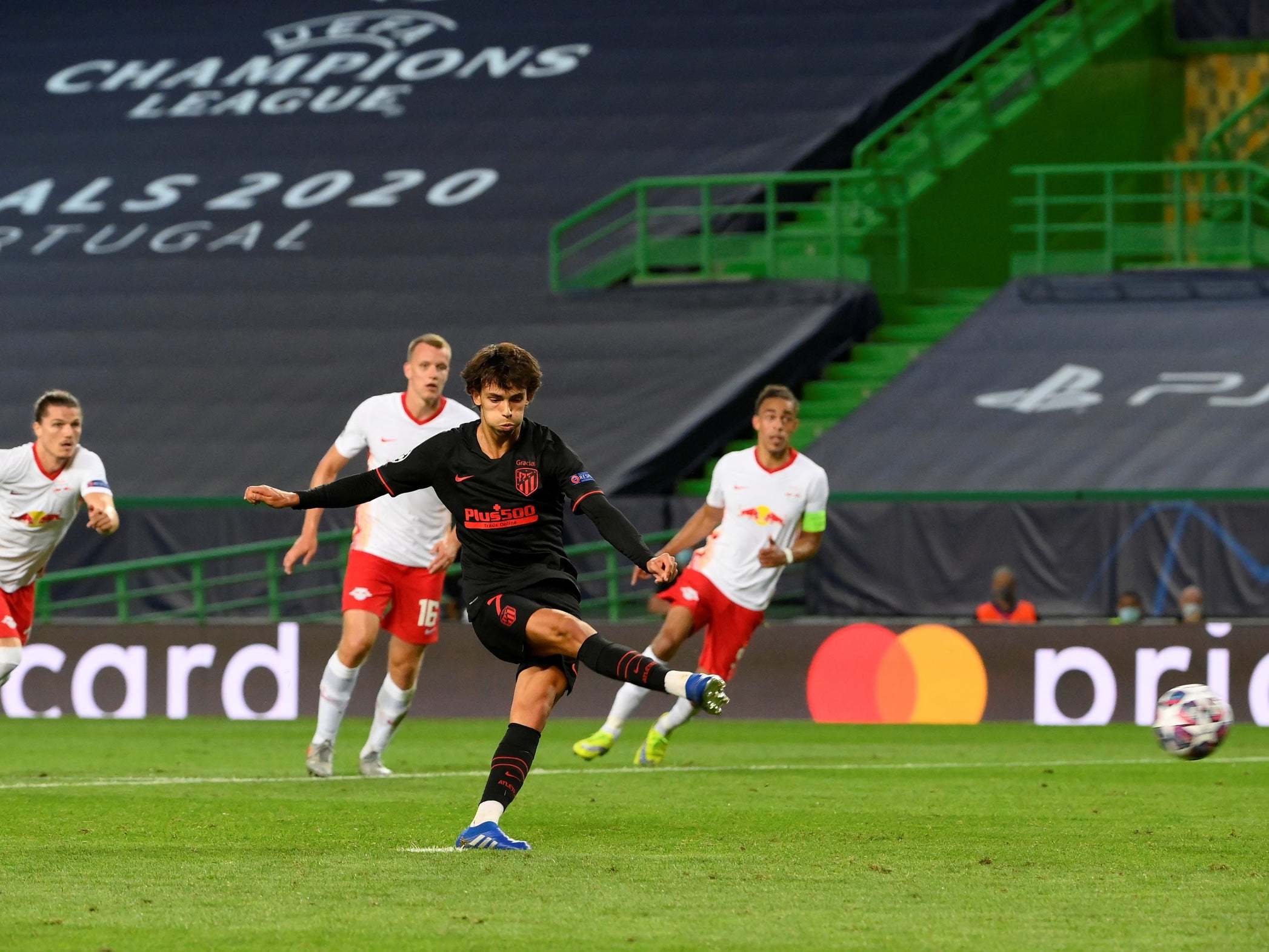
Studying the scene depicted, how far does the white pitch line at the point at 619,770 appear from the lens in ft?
40.5

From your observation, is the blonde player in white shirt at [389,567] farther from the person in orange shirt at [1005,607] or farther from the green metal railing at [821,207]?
the green metal railing at [821,207]

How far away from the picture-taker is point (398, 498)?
12680mm

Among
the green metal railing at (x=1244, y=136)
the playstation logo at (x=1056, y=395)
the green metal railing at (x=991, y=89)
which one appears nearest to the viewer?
the playstation logo at (x=1056, y=395)

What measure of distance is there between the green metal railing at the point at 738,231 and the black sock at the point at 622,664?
17304mm

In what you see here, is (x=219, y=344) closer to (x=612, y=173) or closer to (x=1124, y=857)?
(x=612, y=173)

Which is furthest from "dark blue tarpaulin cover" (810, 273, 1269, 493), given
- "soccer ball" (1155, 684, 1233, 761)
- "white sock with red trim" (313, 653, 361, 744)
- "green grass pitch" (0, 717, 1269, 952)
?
"soccer ball" (1155, 684, 1233, 761)

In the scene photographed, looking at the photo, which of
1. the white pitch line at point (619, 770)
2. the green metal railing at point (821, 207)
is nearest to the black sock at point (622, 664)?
the white pitch line at point (619, 770)

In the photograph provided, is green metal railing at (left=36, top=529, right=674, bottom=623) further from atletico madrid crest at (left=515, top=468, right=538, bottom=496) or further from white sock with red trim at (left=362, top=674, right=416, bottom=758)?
atletico madrid crest at (left=515, top=468, right=538, bottom=496)

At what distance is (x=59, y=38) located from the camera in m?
36.0

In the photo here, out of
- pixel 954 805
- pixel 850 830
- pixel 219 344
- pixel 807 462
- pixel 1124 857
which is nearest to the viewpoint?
pixel 1124 857

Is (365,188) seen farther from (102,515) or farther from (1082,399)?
(102,515)

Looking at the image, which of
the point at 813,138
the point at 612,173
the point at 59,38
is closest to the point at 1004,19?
the point at 813,138

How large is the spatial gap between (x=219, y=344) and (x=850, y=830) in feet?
60.4

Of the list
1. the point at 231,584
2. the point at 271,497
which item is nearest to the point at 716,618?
the point at 271,497
